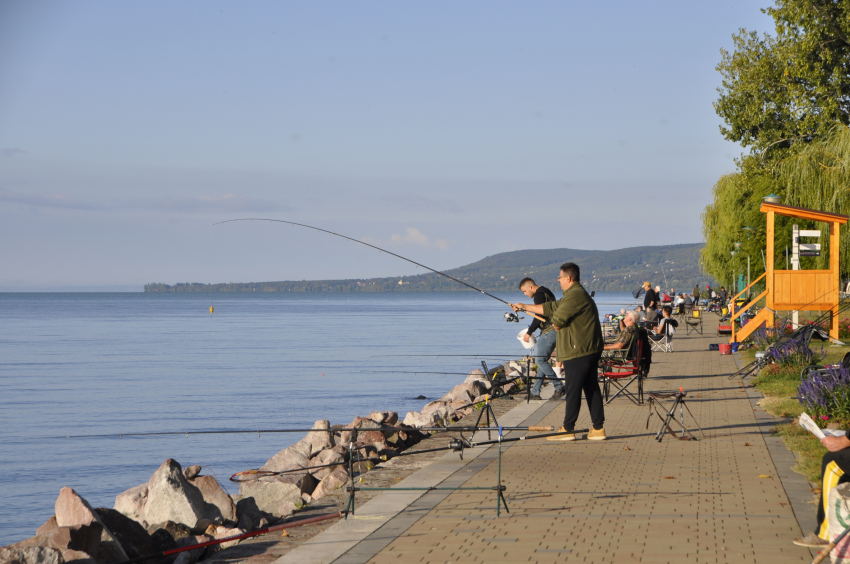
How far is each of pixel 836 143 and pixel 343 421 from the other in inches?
662

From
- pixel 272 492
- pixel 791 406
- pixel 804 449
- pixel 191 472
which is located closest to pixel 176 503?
pixel 191 472

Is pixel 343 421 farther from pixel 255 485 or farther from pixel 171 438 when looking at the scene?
pixel 255 485

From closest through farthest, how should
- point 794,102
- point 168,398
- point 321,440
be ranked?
point 321,440
point 168,398
point 794,102

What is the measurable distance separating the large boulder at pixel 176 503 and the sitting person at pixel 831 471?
549cm

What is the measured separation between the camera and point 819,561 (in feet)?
15.7

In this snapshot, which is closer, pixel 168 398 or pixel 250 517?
pixel 250 517

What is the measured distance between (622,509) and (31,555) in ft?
13.8

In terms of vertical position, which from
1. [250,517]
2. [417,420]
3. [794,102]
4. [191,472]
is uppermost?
[794,102]

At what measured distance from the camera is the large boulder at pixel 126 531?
24.0ft

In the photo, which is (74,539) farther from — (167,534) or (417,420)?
(417,420)

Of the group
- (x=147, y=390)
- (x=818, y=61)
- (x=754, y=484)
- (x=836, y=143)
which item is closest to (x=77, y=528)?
(x=754, y=484)

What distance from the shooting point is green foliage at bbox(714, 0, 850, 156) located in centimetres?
2889

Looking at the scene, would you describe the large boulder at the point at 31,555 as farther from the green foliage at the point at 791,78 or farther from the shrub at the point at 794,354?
the green foliage at the point at 791,78

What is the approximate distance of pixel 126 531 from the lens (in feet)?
24.3
